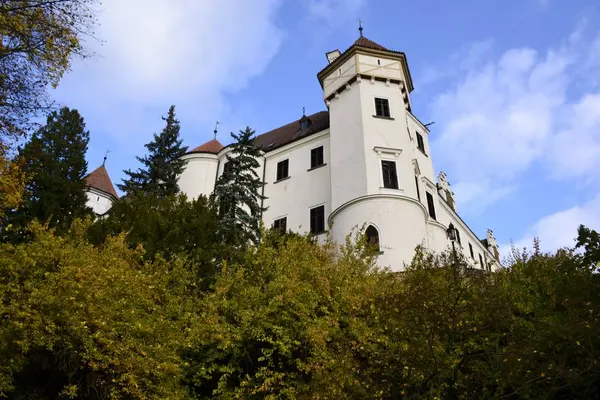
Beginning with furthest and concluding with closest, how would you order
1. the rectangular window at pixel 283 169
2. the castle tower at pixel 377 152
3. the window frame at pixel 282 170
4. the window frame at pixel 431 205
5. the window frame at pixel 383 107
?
1. the rectangular window at pixel 283 169
2. the window frame at pixel 282 170
3. the window frame at pixel 431 205
4. the window frame at pixel 383 107
5. the castle tower at pixel 377 152

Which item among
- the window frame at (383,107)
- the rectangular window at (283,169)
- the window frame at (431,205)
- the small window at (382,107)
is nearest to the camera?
the window frame at (383,107)

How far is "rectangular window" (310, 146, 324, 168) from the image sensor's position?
27469 mm

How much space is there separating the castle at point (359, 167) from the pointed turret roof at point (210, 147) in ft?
0.85

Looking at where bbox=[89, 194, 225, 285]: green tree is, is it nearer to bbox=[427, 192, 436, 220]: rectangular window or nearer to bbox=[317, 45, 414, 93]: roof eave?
bbox=[427, 192, 436, 220]: rectangular window

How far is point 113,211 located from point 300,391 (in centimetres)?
1240

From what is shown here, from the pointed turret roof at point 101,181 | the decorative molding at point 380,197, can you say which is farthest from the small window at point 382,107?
the pointed turret roof at point 101,181

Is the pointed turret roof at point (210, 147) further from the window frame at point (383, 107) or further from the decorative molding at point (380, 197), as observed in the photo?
the decorative molding at point (380, 197)

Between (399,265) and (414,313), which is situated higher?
(399,265)

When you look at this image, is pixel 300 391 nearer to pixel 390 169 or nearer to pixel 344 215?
pixel 344 215

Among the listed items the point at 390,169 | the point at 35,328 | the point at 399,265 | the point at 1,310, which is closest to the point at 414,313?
the point at 35,328

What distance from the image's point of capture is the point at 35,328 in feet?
32.7

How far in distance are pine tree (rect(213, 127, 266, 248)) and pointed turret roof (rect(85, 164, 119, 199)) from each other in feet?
56.9

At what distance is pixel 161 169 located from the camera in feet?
87.6

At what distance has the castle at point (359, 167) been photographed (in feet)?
73.4
